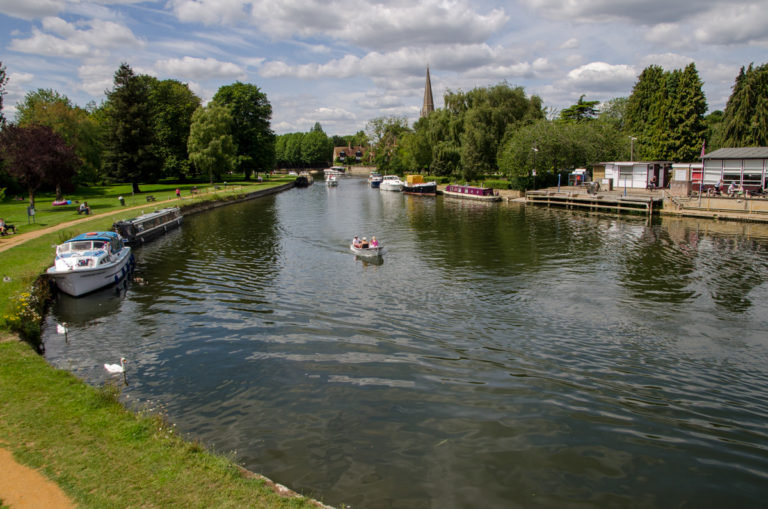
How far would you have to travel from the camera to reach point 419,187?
87.7m

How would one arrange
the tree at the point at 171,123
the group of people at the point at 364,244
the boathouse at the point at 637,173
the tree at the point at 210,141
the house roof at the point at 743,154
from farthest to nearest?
the tree at the point at 171,123 → the tree at the point at 210,141 → the boathouse at the point at 637,173 → the house roof at the point at 743,154 → the group of people at the point at 364,244

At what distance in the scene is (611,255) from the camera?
32.5 m

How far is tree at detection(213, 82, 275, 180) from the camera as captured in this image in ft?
328

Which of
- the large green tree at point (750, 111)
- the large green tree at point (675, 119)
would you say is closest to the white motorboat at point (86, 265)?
the large green tree at point (675, 119)

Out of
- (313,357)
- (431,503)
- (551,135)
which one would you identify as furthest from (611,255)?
(551,135)

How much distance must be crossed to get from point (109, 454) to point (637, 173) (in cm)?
6608

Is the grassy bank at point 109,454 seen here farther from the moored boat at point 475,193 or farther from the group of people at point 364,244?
the moored boat at point 475,193

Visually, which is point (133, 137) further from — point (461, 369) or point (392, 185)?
point (461, 369)

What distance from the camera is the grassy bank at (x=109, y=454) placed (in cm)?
824

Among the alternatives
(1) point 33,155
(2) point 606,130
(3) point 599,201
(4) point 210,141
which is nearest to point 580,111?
(2) point 606,130

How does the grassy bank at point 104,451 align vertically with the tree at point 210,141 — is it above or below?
below

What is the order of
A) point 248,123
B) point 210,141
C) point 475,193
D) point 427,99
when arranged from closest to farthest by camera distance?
point 475,193
point 210,141
point 248,123
point 427,99

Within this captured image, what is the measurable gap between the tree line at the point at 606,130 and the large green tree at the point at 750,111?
0.11 m

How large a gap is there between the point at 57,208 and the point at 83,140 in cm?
2405
